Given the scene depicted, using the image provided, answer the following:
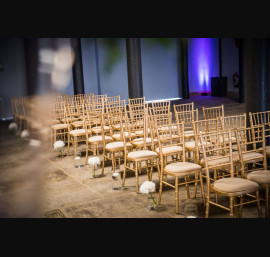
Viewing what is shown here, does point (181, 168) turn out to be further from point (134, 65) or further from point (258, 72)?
point (134, 65)

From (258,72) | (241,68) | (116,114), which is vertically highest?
(241,68)

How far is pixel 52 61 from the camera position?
45.9 ft

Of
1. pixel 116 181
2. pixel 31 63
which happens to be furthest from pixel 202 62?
pixel 116 181

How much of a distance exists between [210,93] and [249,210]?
42.4 feet

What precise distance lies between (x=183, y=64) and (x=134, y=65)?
614 cm

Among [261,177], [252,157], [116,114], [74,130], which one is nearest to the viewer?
[261,177]

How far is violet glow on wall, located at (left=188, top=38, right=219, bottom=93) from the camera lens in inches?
635

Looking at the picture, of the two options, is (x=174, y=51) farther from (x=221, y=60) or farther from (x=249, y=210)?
(x=249, y=210)

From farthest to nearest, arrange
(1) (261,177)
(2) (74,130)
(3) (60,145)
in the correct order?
(2) (74,130) → (3) (60,145) → (1) (261,177)

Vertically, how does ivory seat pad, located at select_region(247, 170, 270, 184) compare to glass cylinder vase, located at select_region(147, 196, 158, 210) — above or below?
above

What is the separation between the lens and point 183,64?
51.0ft

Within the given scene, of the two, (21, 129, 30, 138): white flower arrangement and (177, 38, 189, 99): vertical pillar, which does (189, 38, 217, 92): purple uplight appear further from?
(21, 129, 30, 138): white flower arrangement

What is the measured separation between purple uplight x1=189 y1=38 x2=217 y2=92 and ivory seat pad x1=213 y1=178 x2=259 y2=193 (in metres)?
A: 13.1

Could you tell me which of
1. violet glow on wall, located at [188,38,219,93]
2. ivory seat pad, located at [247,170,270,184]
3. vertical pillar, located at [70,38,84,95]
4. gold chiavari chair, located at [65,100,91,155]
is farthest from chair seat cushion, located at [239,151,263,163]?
violet glow on wall, located at [188,38,219,93]
